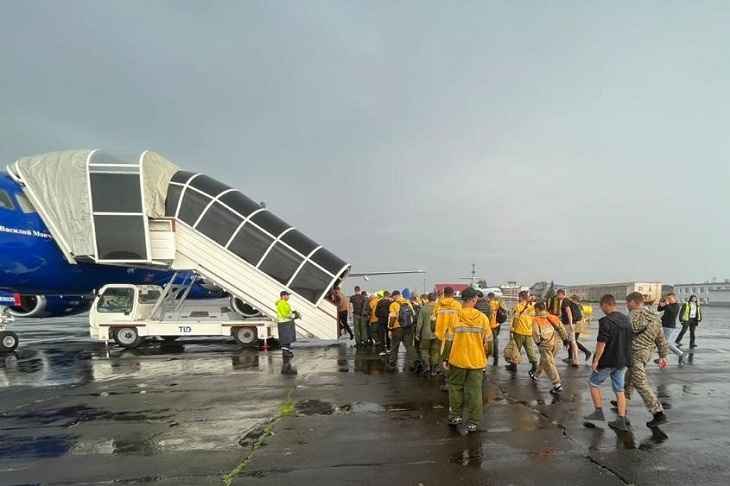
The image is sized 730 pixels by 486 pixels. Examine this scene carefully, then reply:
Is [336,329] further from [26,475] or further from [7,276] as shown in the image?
[26,475]

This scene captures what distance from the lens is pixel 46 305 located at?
17297mm

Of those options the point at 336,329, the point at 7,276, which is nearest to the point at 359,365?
the point at 336,329

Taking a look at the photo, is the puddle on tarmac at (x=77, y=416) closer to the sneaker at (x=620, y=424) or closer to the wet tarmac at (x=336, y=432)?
the wet tarmac at (x=336, y=432)

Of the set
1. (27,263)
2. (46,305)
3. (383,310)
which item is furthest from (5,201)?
(383,310)

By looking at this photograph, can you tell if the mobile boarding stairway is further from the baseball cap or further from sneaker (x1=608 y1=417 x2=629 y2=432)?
sneaker (x1=608 y1=417 x2=629 y2=432)

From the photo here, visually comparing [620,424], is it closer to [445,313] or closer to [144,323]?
[445,313]

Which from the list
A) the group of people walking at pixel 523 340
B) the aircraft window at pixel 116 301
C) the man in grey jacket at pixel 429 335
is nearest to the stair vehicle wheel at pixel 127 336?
the aircraft window at pixel 116 301

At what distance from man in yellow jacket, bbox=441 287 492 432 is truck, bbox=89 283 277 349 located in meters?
9.22

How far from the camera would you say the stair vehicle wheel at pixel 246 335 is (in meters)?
14.4

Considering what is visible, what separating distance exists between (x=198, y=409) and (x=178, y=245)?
8.22 metres

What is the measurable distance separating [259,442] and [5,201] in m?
12.2

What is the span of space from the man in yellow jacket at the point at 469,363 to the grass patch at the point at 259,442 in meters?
2.30

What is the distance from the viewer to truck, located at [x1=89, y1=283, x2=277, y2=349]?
46.5ft

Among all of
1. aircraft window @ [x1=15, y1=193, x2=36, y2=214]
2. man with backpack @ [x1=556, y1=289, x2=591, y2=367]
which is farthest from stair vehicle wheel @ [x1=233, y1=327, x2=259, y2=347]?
man with backpack @ [x1=556, y1=289, x2=591, y2=367]
